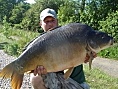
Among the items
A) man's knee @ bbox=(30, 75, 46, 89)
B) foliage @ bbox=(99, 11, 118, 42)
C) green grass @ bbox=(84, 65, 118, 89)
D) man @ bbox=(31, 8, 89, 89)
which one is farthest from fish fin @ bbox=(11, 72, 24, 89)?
foliage @ bbox=(99, 11, 118, 42)

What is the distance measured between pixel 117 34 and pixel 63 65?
1310 cm

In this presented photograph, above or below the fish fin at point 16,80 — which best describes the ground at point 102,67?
below

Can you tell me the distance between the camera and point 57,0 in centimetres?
3631

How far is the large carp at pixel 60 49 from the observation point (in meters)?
3.17

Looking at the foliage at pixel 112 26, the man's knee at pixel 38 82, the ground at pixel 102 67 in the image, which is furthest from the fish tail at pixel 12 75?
the foliage at pixel 112 26

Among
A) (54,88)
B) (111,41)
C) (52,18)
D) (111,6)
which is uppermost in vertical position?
(111,6)

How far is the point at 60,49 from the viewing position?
10.5 ft

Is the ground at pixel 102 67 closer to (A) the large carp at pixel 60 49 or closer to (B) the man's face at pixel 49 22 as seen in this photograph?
(B) the man's face at pixel 49 22

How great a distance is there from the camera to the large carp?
10.4 ft

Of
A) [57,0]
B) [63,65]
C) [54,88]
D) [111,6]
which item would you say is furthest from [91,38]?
[57,0]

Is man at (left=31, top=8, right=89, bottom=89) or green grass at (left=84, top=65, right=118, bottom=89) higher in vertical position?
man at (left=31, top=8, right=89, bottom=89)

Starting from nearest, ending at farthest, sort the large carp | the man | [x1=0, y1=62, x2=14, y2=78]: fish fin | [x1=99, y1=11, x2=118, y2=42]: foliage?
1. the large carp
2. [x1=0, y1=62, x2=14, y2=78]: fish fin
3. the man
4. [x1=99, y1=11, x2=118, y2=42]: foliage

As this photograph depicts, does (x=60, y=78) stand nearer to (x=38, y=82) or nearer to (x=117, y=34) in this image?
(x=38, y=82)

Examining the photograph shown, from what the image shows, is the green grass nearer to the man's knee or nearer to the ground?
the ground
